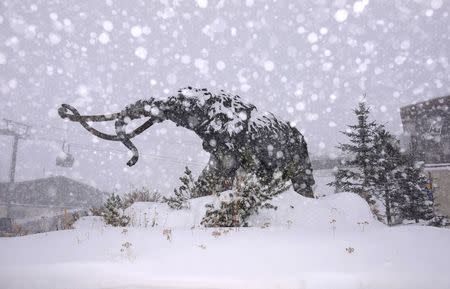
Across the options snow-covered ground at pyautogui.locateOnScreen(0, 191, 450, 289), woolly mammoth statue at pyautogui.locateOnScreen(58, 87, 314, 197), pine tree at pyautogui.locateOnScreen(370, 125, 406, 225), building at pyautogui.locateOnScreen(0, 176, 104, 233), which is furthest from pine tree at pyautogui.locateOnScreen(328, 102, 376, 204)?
building at pyautogui.locateOnScreen(0, 176, 104, 233)

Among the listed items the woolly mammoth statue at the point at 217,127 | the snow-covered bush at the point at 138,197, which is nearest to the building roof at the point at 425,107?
the woolly mammoth statue at the point at 217,127

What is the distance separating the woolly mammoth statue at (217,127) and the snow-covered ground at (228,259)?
10.7 feet

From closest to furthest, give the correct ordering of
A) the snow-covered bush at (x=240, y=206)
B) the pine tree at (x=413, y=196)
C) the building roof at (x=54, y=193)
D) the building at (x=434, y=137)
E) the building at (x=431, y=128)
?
the snow-covered bush at (x=240, y=206) → the pine tree at (x=413, y=196) → the building at (x=434, y=137) → the building at (x=431, y=128) → the building roof at (x=54, y=193)

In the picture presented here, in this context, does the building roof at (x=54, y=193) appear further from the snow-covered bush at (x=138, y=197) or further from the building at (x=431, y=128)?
the building at (x=431, y=128)

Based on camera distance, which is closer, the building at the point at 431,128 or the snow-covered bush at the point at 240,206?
the snow-covered bush at the point at 240,206

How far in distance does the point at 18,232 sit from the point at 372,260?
8.07 meters

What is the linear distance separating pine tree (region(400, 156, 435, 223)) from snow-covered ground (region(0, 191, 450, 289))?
9644mm

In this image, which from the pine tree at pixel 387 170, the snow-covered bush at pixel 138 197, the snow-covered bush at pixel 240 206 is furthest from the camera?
the pine tree at pixel 387 170

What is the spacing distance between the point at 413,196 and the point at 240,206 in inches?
438

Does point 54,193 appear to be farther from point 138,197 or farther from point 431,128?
point 431,128

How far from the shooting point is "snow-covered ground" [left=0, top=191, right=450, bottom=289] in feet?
13.0

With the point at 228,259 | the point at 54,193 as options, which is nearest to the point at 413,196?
the point at 228,259

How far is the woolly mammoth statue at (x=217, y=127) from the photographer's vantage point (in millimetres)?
9109

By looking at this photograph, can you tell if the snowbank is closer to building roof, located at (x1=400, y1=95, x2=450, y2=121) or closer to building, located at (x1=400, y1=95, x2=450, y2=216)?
building, located at (x1=400, y1=95, x2=450, y2=216)
